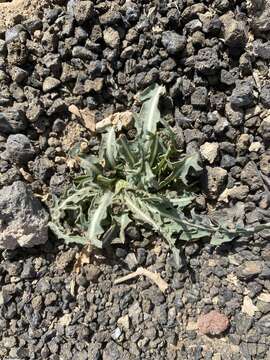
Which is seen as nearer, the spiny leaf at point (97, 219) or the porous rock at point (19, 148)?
the spiny leaf at point (97, 219)

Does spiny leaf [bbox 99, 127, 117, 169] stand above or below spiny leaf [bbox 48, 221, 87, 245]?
above

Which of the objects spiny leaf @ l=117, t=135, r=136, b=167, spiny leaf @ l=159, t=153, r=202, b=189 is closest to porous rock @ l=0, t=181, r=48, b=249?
spiny leaf @ l=117, t=135, r=136, b=167

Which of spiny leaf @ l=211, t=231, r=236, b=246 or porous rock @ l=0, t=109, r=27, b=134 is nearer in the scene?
spiny leaf @ l=211, t=231, r=236, b=246

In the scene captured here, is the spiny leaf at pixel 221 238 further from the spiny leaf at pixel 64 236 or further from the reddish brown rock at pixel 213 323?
the spiny leaf at pixel 64 236

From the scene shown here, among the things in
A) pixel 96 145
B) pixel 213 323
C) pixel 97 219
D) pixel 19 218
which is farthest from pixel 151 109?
pixel 213 323

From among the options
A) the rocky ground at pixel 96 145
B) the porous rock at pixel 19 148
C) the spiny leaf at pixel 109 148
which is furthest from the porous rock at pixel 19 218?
the spiny leaf at pixel 109 148

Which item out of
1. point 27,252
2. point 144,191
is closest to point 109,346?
point 27,252

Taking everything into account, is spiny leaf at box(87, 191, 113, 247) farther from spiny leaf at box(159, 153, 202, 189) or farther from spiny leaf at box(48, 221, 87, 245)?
spiny leaf at box(159, 153, 202, 189)
